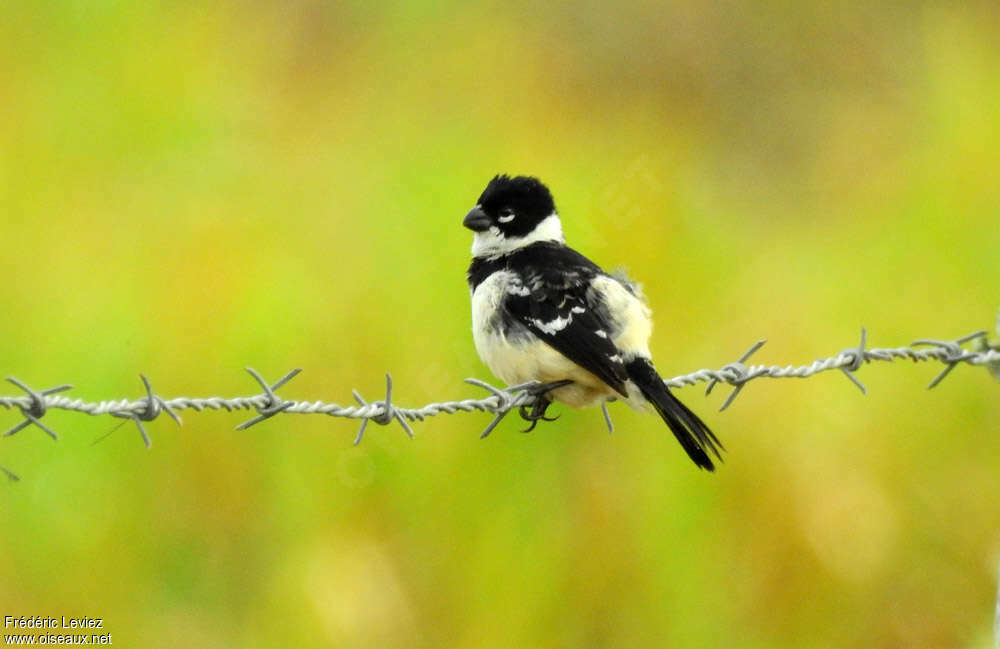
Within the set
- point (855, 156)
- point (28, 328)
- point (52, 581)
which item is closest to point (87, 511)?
point (52, 581)

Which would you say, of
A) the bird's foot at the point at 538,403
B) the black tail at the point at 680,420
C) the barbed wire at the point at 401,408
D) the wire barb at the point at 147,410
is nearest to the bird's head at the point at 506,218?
the bird's foot at the point at 538,403

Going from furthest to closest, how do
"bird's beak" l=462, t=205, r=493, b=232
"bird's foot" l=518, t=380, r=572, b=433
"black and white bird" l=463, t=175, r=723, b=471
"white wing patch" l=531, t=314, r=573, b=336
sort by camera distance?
"bird's beak" l=462, t=205, r=493, b=232 < "bird's foot" l=518, t=380, r=572, b=433 < "white wing patch" l=531, t=314, r=573, b=336 < "black and white bird" l=463, t=175, r=723, b=471

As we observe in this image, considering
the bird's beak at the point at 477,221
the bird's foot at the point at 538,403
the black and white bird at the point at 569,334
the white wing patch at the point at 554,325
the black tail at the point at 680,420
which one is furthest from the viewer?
the bird's beak at the point at 477,221

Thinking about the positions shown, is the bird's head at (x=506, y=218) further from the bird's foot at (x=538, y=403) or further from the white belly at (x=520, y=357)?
the bird's foot at (x=538, y=403)

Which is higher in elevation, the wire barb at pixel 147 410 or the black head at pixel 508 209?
the black head at pixel 508 209

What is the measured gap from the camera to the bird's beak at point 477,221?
17.9 ft

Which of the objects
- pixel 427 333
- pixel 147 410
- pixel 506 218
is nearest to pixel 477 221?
pixel 506 218

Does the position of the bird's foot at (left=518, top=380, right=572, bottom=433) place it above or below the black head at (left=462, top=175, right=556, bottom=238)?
below

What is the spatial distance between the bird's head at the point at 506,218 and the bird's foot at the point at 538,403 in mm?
697

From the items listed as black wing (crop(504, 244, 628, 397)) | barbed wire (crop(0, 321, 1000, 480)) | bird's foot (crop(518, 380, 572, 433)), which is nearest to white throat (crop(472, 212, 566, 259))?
black wing (crop(504, 244, 628, 397))

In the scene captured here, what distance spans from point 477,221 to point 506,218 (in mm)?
134

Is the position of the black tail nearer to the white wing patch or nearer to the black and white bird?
the black and white bird

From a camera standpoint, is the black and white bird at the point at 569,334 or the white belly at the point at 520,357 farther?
the white belly at the point at 520,357

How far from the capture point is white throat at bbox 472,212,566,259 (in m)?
5.51
